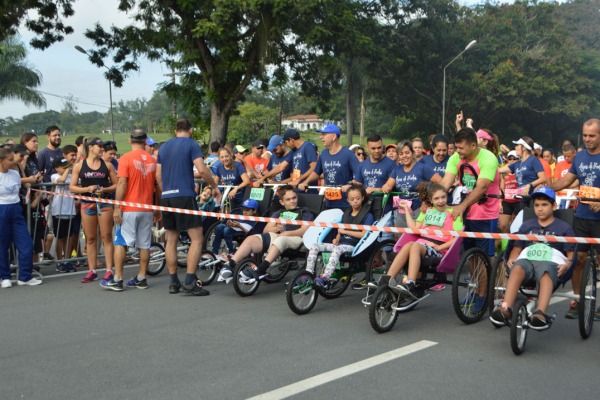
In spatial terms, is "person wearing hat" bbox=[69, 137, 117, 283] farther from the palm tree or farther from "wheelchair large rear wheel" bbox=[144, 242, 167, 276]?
the palm tree

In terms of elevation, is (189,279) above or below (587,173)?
below

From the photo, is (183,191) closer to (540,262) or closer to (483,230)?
(483,230)

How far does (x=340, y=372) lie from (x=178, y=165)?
3.82 metres

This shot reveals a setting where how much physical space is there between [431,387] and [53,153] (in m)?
8.25

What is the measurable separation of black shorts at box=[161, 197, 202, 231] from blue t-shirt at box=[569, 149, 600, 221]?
4206 millimetres

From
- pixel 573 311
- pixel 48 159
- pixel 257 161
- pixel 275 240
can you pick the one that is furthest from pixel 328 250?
pixel 48 159

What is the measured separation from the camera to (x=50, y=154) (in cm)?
1108

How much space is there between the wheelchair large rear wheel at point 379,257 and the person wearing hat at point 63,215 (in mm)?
4784

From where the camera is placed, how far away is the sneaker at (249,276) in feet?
25.6

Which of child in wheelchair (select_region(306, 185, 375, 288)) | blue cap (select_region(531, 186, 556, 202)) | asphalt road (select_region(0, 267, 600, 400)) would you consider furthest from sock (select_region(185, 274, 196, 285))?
blue cap (select_region(531, 186, 556, 202))

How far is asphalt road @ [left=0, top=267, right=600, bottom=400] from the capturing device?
4781 millimetres

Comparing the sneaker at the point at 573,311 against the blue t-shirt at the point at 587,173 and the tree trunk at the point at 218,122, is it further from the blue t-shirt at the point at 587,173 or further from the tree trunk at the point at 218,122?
the tree trunk at the point at 218,122

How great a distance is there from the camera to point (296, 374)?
5066 millimetres

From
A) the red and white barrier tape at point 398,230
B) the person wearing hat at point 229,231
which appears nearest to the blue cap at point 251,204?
the person wearing hat at point 229,231
